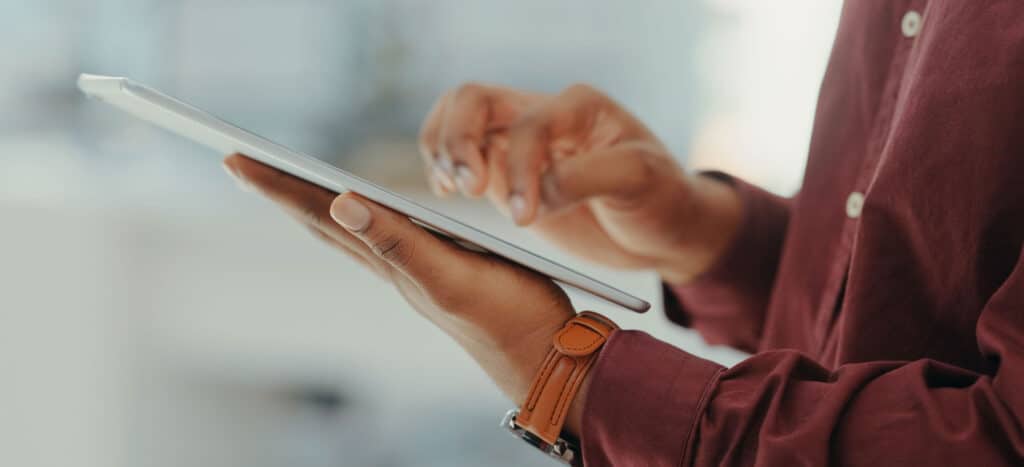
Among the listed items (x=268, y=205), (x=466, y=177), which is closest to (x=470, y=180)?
(x=466, y=177)

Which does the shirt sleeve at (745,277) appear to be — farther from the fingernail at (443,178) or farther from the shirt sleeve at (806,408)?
the shirt sleeve at (806,408)

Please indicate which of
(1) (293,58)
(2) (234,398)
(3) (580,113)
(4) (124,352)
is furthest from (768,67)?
(4) (124,352)

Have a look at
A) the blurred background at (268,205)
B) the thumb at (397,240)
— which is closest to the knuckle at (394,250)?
the thumb at (397,240)

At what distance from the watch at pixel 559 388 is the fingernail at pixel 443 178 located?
13.2 inches

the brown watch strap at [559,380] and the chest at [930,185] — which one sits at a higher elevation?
the chest at [930,185]

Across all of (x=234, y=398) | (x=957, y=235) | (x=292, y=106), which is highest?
(x=292, y=106)

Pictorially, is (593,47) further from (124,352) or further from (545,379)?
(545,379)

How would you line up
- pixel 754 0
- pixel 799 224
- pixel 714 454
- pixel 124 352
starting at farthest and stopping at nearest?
pixel 124 352 → pixel 754 0 → pixel 799 224 → pixel 714 454

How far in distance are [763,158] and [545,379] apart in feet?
5.12

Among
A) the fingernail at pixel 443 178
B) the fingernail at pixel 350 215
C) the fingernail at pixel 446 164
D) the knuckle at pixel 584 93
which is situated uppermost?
the knuckle at pixel 584 93

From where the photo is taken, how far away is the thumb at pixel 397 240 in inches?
21.9

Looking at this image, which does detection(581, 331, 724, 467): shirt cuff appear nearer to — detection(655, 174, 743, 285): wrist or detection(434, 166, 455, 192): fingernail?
detection(434, 166, 455, 192): fingernail

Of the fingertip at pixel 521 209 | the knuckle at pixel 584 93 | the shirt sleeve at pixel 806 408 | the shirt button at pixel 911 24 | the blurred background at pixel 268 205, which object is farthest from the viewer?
the blurred background at pixel 268 205

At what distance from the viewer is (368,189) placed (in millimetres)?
574
